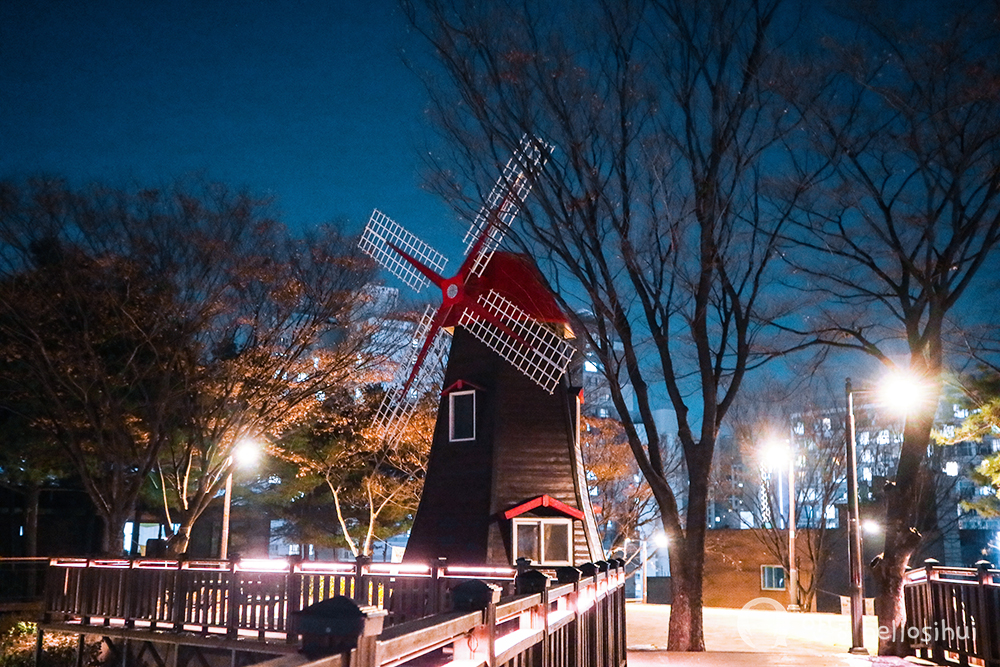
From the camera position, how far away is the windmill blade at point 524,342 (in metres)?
21.2

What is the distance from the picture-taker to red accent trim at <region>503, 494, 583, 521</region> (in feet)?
67.2

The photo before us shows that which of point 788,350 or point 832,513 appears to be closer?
point 788,350

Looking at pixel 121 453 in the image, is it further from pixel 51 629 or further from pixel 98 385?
pixel 51 629

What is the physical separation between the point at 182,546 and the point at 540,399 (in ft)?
33.3

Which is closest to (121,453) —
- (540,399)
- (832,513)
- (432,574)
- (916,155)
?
(540,399)

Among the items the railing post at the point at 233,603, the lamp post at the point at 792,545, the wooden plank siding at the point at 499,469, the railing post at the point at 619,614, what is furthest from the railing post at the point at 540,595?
the lamp post at the point at 792,545

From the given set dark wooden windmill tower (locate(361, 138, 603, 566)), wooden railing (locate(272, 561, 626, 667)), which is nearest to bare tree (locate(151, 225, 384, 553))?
dark wooden windmill tower (locate(361, 138, 603, 566))

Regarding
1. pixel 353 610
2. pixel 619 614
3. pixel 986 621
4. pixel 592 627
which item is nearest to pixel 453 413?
pixel 619 614

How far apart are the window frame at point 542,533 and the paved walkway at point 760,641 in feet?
7.46

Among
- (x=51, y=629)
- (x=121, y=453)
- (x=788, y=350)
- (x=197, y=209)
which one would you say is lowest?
(x=51, y=629)

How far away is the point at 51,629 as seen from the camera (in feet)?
57.2

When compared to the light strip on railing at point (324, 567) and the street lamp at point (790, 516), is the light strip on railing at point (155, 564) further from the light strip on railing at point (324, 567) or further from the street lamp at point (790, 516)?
the street lamp at point (790, 516)

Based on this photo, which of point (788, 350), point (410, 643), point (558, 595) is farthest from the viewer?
point (788, 350)

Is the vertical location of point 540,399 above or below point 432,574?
above
